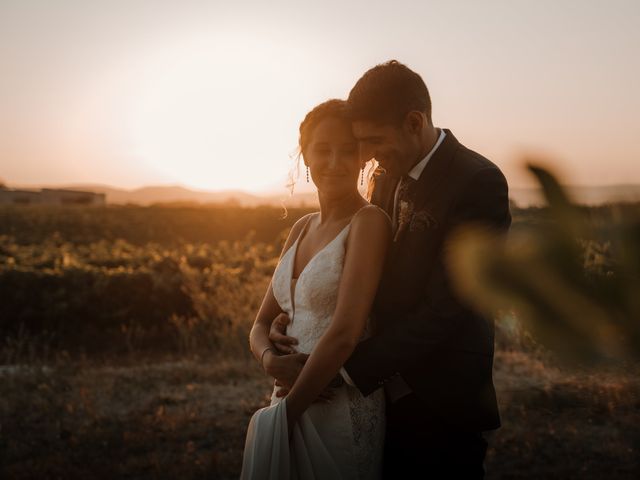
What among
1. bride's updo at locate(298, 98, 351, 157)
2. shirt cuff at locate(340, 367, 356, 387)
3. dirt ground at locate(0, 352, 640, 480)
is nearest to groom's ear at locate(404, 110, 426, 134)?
bride's updo at locate(298, 98, 351, 157)

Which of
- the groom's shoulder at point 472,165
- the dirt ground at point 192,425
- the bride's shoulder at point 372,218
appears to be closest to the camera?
the groom's shoulder at point 472,165

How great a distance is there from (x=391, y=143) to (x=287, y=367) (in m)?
1.09

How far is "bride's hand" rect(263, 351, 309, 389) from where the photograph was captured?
2600mm

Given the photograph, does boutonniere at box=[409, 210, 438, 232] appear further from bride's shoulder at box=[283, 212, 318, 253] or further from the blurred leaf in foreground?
the blurred leaf in foreground

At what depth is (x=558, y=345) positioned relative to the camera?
92 cm

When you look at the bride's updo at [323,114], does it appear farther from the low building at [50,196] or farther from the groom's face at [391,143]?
the low building at [50,196]

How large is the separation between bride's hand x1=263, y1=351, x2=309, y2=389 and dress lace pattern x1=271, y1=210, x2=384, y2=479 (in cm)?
9

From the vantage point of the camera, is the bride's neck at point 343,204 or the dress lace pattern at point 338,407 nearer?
the dress lace pattern at point 338,407

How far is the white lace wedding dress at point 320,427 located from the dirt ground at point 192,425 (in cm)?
185

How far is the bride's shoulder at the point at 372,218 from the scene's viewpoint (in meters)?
2.59

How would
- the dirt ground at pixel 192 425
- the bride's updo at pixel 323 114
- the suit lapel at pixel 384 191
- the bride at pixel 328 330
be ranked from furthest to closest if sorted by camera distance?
1. the dirt ground at pixel 192 425
2. the suit lapel at pixel 384 191
3. the bride's updo at pixel 323 114
4. the bride at pixel 328 330

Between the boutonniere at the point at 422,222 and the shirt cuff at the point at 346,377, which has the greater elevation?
the boutonniere at the point at 422,222

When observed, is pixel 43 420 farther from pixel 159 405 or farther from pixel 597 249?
pixel 597 249

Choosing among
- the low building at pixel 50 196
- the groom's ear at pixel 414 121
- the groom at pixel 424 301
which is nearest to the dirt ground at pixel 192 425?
the groom at pixel 424 301
